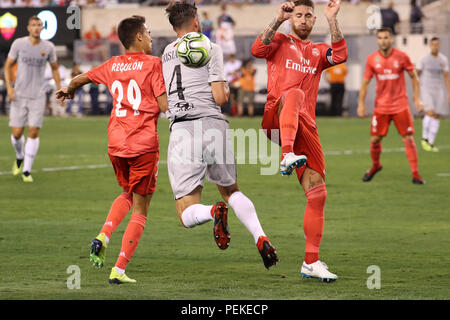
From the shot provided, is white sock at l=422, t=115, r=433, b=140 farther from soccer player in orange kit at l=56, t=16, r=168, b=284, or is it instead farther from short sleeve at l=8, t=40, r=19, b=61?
soccer player in orange kit at l=56, t=16, r=168, b=284

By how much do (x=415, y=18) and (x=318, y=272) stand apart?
95.5ft

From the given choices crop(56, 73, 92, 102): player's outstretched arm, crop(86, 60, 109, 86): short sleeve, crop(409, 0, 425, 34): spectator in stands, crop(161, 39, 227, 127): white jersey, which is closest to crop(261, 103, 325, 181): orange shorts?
crop(161, 39, 227, 127): white jersey

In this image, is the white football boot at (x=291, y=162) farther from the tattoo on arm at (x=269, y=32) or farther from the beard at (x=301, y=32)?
the beard at (x=301, y=32)

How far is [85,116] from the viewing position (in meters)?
37.2

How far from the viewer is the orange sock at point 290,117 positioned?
7785 millimetres

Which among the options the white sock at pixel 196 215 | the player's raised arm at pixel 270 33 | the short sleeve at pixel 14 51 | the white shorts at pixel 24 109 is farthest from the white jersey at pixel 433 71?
the white sock at pixel 196 215

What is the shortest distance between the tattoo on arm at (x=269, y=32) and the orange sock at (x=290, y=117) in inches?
19.3

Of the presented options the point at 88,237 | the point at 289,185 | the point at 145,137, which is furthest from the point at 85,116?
the point at 145,137

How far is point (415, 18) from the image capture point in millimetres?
35250

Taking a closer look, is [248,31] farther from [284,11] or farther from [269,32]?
[284,11]

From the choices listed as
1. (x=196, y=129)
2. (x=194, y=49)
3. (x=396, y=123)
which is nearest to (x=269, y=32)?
(x=194, y=49)

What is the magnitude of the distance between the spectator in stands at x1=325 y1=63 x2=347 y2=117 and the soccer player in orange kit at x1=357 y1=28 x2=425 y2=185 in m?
17.9

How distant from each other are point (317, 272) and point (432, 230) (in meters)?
3.37
